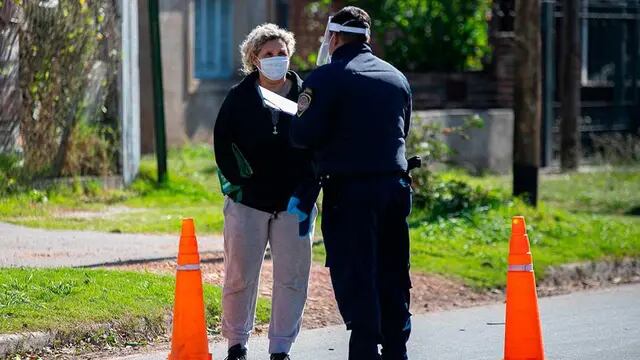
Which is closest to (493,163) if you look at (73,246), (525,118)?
(525,118)

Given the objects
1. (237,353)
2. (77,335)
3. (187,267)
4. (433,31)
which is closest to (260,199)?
(187,267)

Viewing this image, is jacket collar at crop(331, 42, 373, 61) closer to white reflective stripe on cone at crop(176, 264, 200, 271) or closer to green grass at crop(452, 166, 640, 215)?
white reflective stripe on cone at crop(176, 264, 200, 271)

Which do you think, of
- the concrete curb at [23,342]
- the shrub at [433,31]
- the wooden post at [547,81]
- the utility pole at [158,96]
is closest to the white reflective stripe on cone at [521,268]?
the concrete curb at [23,342]

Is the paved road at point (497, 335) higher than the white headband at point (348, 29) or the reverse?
the reverse

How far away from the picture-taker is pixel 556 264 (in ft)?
37.8

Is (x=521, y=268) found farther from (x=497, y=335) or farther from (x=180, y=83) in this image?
(x=180, y=83)

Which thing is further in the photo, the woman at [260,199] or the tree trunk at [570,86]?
the tree trunk at [570,86]

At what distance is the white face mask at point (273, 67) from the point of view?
7156 millimetres

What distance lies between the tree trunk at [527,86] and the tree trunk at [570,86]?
5.86 meters

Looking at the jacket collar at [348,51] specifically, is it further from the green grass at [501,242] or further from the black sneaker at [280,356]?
the green grass at [501,242]

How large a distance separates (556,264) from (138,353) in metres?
4.72

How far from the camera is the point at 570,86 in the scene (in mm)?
18984

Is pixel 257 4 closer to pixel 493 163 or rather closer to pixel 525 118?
pixel 493 163

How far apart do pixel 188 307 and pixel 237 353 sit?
0.54 metres
